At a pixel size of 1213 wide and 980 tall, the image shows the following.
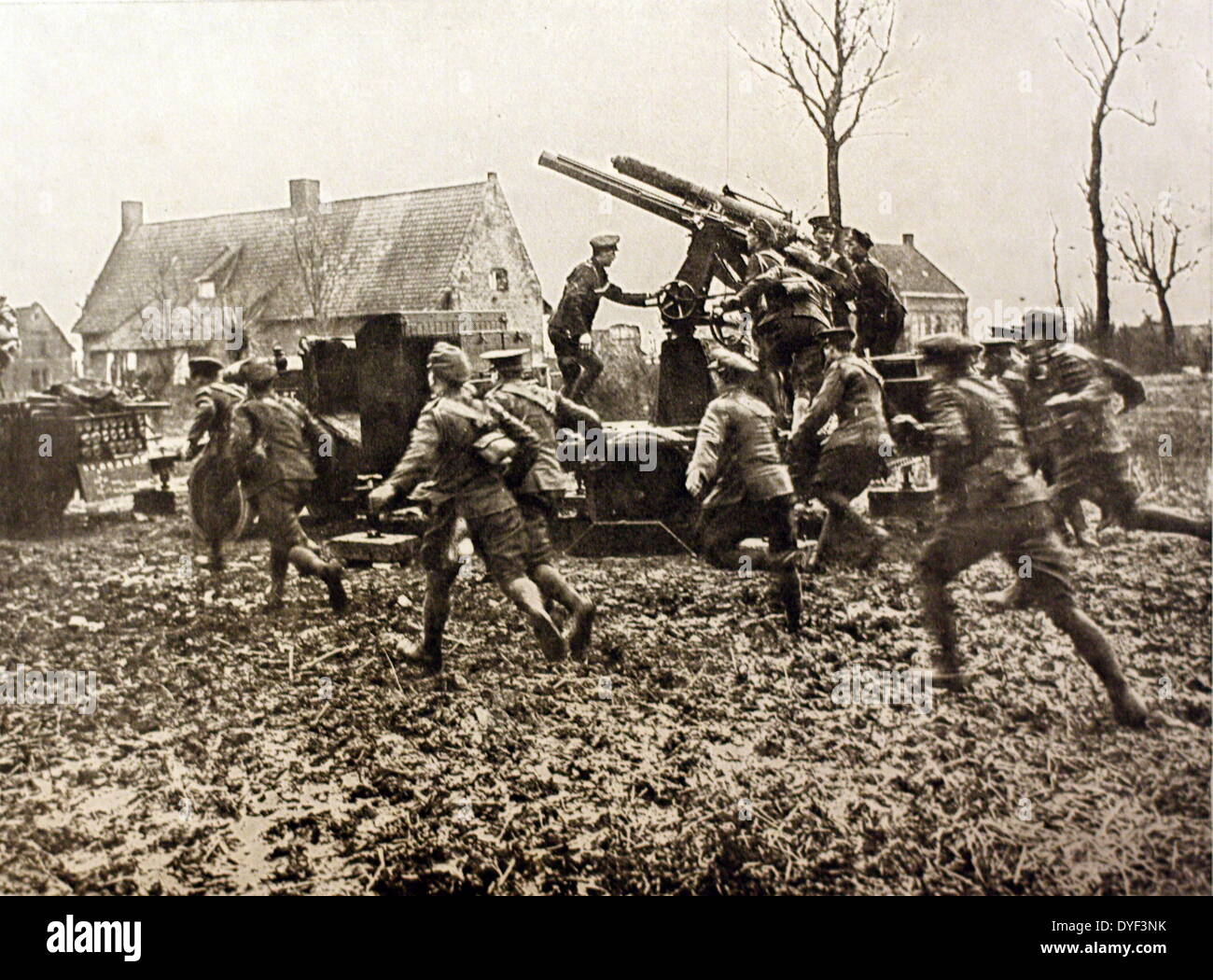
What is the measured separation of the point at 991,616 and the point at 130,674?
3240 millimetres

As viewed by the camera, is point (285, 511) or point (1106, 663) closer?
point (1106, 663)

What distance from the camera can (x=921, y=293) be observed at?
12.1ft

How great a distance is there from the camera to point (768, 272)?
12.0 feet

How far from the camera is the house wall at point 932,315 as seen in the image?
3600 millimetres

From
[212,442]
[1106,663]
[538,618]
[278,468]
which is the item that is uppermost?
[212,442]

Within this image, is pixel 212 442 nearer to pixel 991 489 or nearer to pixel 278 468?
pixel 278 468

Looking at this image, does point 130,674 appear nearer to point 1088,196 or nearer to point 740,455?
point 740,455

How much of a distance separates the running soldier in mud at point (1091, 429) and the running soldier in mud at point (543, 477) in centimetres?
157

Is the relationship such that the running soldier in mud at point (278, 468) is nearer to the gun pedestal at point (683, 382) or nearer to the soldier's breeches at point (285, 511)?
the soldier's breeches at point (285, 511)

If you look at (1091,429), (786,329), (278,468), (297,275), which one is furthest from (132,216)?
(1091,429)

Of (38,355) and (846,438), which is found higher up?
(38,355)

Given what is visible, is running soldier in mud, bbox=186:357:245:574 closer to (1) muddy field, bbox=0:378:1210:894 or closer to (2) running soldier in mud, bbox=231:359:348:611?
(2) running soldier in mud, bbox=231:359:348:611

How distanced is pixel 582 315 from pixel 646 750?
5.19 feet
